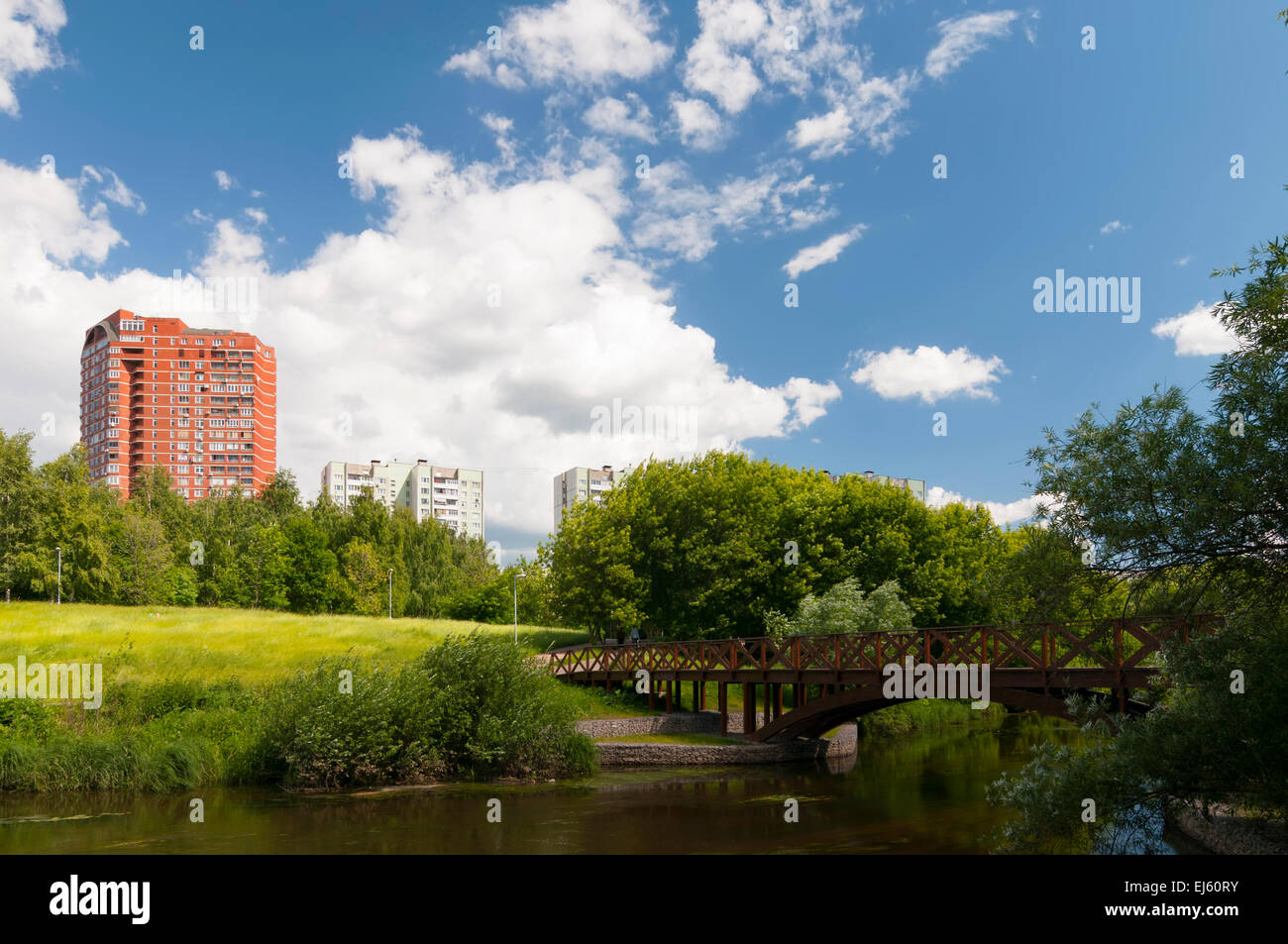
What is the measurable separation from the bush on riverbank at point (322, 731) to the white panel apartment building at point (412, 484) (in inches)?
4252

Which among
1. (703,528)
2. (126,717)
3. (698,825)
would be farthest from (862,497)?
(126,717)

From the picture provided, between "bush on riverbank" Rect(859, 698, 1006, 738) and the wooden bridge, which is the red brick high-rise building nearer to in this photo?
the wooden bridge

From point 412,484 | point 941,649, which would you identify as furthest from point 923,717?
point 412,484

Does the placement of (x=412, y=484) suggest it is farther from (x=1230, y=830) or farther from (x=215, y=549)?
(x=1230, y=830)

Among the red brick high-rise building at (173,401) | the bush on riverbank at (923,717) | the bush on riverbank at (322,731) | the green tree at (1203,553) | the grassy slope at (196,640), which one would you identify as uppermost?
the red brick high-rise building at (173,401)

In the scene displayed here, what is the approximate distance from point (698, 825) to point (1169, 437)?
1192 cm

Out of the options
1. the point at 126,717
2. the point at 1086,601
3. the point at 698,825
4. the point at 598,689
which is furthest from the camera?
the point at 598,689

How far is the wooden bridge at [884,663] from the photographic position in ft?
57.4

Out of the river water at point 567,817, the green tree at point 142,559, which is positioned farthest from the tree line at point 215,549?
the river water at point 567,817

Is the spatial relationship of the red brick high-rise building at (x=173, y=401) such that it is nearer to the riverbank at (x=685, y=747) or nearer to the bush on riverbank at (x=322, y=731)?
the bush on riverbank at (x=322, y=731)

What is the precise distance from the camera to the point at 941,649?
22422 mm

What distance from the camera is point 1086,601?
1132 cm
